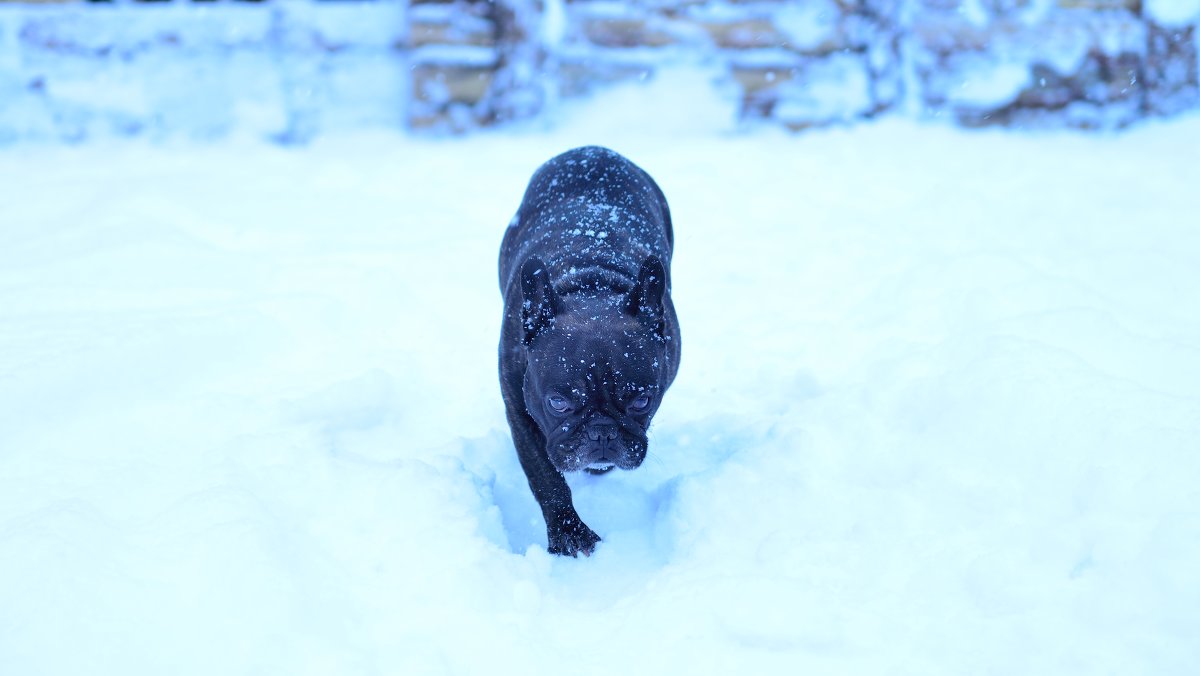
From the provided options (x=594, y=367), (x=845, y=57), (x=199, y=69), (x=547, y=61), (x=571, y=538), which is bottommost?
(x=199, y=69)

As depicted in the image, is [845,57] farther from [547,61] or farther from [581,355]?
[581,355]

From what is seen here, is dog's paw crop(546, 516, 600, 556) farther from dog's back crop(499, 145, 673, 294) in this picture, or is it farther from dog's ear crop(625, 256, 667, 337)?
dog's back crop(499, 145, 673, 294)

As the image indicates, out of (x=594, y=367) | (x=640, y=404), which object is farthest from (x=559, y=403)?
(x=640, y=404)

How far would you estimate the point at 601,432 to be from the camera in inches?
127

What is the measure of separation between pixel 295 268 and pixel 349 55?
13.0 feet

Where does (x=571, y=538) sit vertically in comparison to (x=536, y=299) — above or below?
below

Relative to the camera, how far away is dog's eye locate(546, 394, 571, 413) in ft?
10.8

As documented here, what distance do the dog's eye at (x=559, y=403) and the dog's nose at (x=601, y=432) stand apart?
125 millimetres

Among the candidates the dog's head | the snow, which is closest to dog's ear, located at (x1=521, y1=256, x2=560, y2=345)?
the dog's head

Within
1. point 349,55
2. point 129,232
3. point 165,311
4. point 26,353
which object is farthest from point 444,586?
point 349,55

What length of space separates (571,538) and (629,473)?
2.28 feet

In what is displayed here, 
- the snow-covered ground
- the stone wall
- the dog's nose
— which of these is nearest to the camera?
the snow-covered ground

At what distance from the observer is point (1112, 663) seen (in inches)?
94.5

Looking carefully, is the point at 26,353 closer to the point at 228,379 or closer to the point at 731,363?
the point at 228,379
